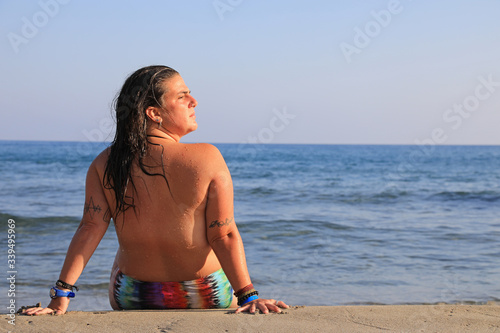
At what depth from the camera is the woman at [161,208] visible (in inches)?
89.1

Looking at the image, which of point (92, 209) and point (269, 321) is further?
point (92, 209)

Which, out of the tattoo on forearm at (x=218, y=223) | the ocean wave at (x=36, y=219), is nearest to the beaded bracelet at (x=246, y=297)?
the tattoo on forearm at (x=218, y=223)

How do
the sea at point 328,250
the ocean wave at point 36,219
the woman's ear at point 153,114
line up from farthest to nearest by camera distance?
the ocean wave at point 36,219, the sea at point 328,250, the woman's ear at point 153,114

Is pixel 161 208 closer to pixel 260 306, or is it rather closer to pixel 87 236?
pixel 87 236

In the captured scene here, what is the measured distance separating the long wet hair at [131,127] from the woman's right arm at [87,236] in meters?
0.07

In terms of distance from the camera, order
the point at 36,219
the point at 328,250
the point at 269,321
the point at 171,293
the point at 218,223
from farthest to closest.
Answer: the point at 36,219
the point at 328,250
the point at 171,293
the point at 218,223
the point at 269,321

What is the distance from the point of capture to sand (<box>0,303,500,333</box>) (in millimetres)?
2146

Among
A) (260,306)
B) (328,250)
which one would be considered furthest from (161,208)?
(328,250)

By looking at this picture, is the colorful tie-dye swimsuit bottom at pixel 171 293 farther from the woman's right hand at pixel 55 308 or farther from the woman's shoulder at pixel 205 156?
the woman's shoulder at pixel 205 156

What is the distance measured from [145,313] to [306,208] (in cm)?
1008

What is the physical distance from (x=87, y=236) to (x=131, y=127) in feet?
1.80

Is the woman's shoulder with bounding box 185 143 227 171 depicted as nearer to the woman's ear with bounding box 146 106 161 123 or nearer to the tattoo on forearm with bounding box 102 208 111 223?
→ the woman's ear with bounding box 146 106 161 123

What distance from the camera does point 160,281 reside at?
2469 mm

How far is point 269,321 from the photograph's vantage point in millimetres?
2197
